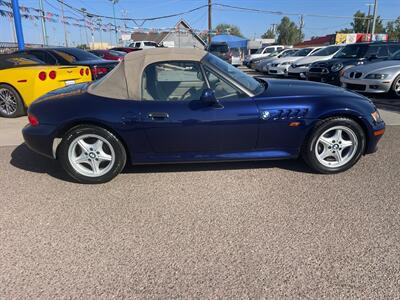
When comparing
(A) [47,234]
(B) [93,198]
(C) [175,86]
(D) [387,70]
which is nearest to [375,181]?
(C) [175,86]

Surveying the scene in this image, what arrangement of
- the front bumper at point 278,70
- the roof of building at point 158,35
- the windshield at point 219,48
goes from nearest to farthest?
the front bumper at point 278,70, the windshield at point 219,48, the roof of building at point 158,35

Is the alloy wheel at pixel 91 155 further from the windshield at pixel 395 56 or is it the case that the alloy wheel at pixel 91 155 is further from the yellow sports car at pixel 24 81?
the windshield at pixel 395 56

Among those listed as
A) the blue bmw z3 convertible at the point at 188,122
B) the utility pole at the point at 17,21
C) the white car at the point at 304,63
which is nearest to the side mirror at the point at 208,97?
the blue bmw z3 convertible at the point at 188,122

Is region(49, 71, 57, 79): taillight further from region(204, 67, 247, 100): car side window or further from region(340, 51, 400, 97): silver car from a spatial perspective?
region(340, 51, 400, 97): silver car

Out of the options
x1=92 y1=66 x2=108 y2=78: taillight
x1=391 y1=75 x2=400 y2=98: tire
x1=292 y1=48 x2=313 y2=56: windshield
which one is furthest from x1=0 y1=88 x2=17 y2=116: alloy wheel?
x1=292 y1=48 x2=313 y2=56: windshield

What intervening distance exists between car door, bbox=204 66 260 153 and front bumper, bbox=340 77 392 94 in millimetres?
6115

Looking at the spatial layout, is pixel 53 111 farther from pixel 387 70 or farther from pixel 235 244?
pixel 387 70

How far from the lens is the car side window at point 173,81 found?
3.41 meters

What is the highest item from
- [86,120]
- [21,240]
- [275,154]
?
[86,120]

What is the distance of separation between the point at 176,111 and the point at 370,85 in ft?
22.1

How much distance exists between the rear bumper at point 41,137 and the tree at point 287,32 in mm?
112237

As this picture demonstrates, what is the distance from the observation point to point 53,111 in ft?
11.3

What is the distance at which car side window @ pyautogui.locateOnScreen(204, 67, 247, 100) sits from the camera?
3404 millimetres

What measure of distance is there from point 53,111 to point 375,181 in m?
3.54
